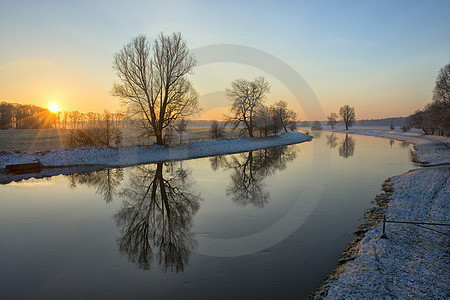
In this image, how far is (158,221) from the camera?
12.5 meters

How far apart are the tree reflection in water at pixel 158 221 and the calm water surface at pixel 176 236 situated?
6cm

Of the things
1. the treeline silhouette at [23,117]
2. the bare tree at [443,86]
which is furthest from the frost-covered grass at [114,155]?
the treeline silhouette at [23,117]

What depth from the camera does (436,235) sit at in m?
9.84

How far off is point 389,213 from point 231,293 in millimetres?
10369

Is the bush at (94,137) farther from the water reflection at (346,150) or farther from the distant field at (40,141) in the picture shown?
the water reflection at (346,150)

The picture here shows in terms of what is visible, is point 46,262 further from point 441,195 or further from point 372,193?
point 441,195

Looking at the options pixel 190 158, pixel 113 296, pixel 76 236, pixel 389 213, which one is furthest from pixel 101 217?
pixel 190 158

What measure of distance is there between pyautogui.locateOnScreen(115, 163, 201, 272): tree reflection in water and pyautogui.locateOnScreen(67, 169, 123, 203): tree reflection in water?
1169 mm

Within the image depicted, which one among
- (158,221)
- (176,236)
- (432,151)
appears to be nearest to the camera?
(176,236)

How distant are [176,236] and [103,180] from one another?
1492cm

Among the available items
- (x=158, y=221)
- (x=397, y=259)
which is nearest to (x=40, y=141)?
(x=158, y=221)

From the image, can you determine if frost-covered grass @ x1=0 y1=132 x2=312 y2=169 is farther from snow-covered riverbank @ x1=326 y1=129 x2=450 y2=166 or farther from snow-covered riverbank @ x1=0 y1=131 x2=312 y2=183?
snow-covered riverbank @ x1=326 y1=129 x2=450 y2=166

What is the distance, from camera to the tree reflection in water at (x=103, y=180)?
60.8ft

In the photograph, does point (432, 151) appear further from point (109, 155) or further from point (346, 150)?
point (109, 155)
